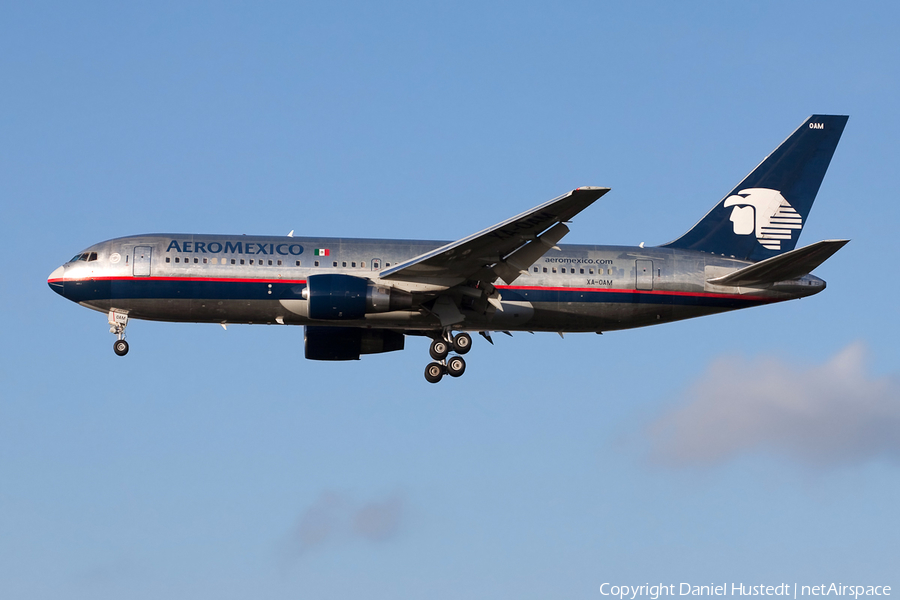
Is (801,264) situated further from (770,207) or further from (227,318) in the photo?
(227,318)

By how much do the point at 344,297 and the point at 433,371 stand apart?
557cm

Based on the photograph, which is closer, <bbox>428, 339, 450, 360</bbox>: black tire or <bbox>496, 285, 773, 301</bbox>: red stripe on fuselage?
<bbox>496, 285, 773, 301</bbox>: red stripe on fuselage

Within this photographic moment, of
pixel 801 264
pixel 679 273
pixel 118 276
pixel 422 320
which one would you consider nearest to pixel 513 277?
pixel 422 320

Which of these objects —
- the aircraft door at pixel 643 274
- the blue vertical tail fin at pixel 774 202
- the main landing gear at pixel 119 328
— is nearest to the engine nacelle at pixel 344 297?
the main landing gear at pixel 119 328

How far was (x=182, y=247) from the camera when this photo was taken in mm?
41469

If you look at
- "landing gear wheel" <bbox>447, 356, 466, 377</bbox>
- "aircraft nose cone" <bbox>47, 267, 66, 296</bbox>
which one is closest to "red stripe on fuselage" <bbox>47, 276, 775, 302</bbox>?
"aircraft nose cone" <bbox>47, 267, 66, 296</bbox>

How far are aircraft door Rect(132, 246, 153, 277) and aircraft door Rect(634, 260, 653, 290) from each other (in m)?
17.7

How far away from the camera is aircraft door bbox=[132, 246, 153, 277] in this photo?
4112 cm

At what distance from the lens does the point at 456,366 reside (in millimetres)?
42562

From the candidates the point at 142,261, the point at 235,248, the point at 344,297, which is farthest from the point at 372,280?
the point at 142,261

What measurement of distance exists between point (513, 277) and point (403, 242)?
15.8ft

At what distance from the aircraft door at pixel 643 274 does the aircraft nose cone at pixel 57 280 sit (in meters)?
21.0

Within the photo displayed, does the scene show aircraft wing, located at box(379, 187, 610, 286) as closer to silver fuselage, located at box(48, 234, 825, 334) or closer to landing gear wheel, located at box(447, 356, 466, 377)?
silver fuselage, located at box(48, 234, 825, 334)

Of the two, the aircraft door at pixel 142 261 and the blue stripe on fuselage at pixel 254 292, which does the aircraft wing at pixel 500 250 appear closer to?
the blue stripe on fuselage at pixel 254 292
